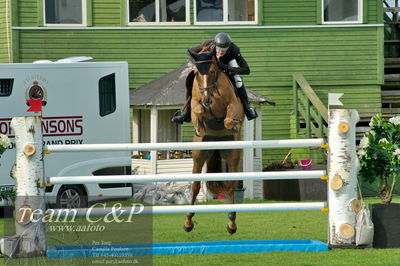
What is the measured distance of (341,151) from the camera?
29.9 feet

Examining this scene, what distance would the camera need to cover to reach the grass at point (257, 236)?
835cm

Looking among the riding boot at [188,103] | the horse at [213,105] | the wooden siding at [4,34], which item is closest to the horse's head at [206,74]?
the horse at [213,105]

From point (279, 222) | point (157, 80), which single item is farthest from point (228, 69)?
point (157, 80)

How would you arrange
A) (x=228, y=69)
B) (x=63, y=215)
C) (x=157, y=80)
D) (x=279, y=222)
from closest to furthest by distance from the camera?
(x=63, y=215)
(x=228, y=69)
(x=279, y=222)
(x=157, y=80)

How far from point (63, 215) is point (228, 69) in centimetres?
274

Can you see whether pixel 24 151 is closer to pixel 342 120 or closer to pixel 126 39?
pixel 342 120

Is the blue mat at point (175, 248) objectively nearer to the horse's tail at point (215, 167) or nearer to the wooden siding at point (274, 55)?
the horse's tail at point (215, 167)

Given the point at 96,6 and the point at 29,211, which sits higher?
the point at 96,6

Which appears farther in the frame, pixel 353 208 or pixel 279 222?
pixel 279 222

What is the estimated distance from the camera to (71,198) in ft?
53.5

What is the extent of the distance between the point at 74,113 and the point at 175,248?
8.15m

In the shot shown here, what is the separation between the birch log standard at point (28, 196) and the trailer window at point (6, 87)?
7354mm

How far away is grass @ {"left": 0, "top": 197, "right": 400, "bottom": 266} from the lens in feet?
27.4

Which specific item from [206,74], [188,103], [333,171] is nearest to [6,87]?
[188,103]
